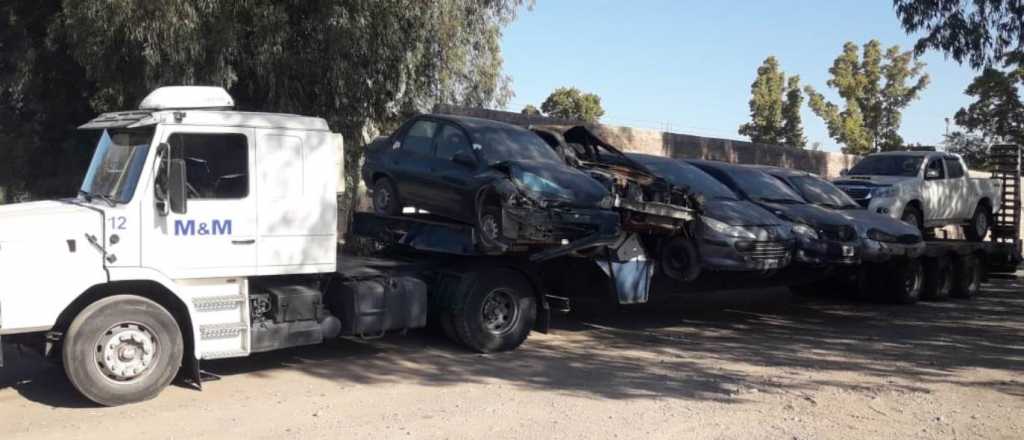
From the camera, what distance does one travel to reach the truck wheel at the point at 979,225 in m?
19.1

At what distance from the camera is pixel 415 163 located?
1043cm

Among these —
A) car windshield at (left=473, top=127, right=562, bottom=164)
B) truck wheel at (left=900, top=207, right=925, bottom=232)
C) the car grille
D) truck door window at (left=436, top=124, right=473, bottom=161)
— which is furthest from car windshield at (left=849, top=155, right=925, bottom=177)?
truck door window at (left=436, top=124, right=473, bottom=161)

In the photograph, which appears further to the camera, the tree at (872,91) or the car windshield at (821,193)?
the tree at (872,91)

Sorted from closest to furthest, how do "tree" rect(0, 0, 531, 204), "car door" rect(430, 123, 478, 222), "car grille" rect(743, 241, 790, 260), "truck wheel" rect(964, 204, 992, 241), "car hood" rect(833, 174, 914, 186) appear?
"car door" rect(430, 123, 478, 222) → "car grille" rect(743, 241, 790, 260) → "tree" rect(0, 0, 531, 204) → "car hood" rect(833, 174, 914, 186) → "truck wheel" rect(964, 204, 992, 241)

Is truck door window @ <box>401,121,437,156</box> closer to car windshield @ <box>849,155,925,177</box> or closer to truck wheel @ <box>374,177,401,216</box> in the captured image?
truck wheel @ <box>374,177,401,216</box>

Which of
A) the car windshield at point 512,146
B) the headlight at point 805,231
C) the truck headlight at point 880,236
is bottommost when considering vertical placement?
the truck headlight at point 880,236

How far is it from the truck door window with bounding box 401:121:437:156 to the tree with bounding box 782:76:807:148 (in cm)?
3953

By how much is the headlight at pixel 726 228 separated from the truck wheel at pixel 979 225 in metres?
9.98

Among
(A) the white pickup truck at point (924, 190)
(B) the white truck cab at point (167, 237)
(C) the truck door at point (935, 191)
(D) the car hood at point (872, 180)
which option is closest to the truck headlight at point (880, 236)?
(A) the white pickup truck at point (924, 190)

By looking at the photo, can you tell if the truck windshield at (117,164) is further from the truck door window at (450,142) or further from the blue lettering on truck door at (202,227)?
the truck door window at (450,142)

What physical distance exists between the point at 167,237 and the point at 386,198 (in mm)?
3483

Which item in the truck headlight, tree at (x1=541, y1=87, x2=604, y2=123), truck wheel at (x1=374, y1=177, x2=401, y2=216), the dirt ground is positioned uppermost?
tree at (x1=541, y1=87, x2=604, y2=123)

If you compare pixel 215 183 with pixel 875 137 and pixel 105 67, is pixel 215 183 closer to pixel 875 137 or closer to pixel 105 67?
pixel 105 67

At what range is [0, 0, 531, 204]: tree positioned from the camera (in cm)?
1284
